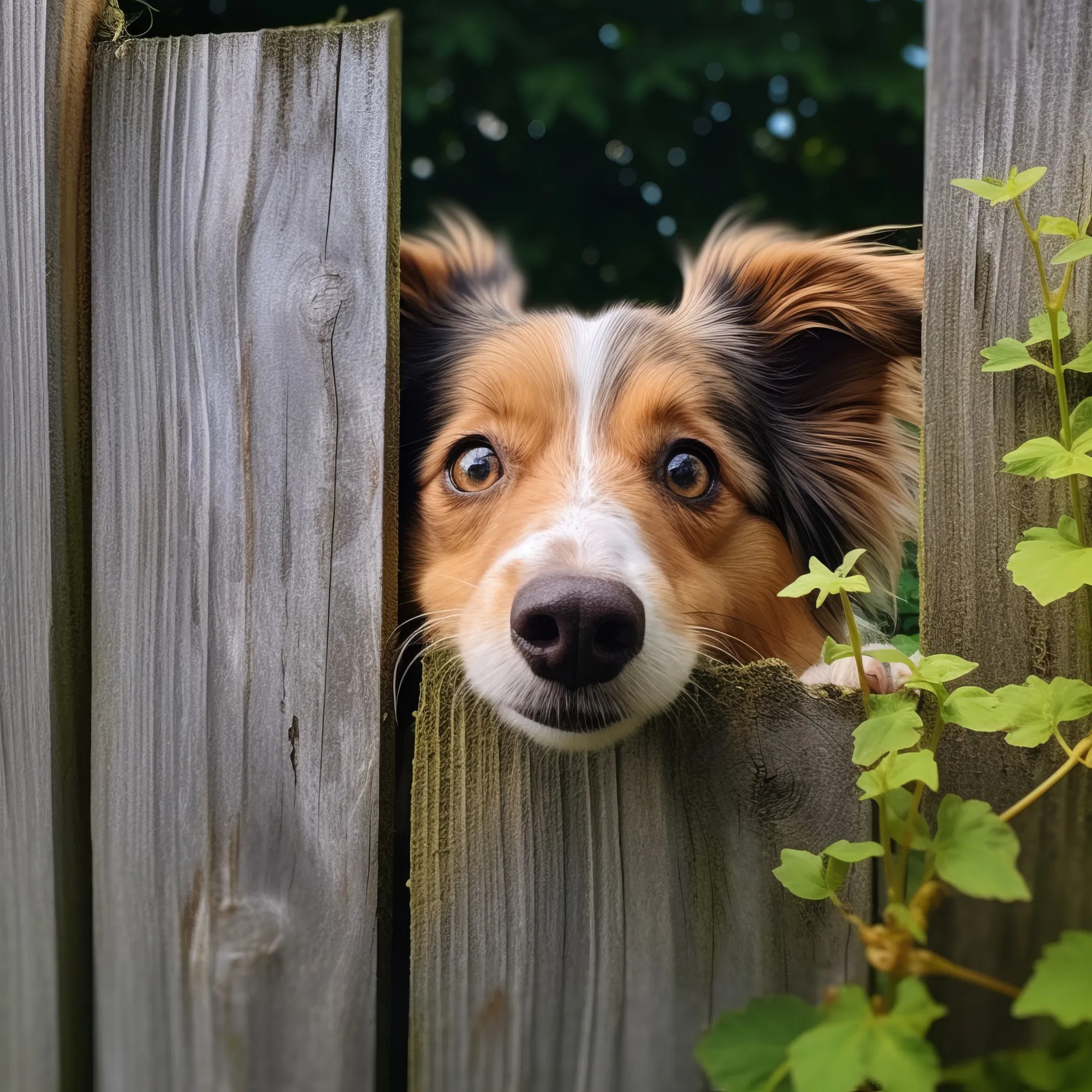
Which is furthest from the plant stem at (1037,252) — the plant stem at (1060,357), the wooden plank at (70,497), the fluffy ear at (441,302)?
the wooden plank at (70,497)

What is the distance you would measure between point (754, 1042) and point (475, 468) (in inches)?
42.7

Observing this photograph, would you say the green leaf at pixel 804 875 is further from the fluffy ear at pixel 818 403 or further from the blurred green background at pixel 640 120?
the blurred green background at pixel 640 120

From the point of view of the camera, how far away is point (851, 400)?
201cm

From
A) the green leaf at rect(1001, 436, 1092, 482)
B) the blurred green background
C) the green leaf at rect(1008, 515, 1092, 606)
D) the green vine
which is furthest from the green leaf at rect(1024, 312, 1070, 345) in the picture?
the blurred green background

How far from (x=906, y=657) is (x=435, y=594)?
88cm

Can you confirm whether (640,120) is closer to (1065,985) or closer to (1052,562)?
(1052,562)

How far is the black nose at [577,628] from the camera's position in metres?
1.36

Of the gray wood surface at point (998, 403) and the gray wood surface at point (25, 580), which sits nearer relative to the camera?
the gray wood surface at point (998, 403)

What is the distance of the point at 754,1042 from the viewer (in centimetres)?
116

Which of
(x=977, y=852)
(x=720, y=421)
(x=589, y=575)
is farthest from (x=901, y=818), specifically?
(x=720, y=421)

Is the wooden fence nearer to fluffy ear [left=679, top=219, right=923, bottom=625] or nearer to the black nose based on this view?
the black nose

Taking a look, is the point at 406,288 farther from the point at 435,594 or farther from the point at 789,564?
the point at 789,564

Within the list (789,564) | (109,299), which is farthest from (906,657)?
(109,299)

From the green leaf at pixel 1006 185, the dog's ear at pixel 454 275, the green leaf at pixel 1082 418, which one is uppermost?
the dog's ear at pixel 454 275
